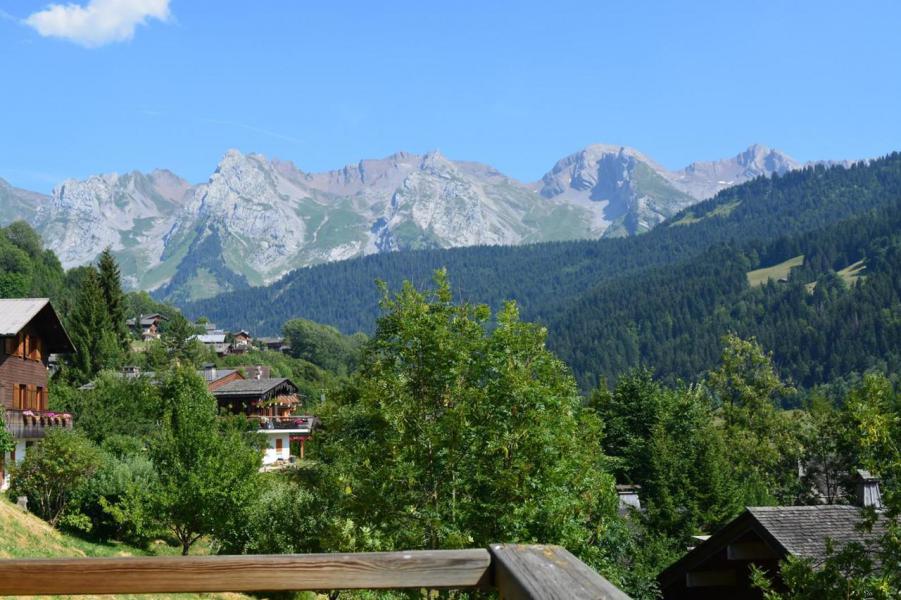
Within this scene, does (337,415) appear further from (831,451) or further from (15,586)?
(831,451)

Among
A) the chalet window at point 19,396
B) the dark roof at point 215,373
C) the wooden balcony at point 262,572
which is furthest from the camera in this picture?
the dark roof at point 215,373

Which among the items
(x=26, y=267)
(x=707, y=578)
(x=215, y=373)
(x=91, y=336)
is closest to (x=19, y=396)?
(x=91, y=336)

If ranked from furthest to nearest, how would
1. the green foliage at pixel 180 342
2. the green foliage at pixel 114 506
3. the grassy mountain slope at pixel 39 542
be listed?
the green foliage at pixel 180 342 < the green foliage at pixel 114 506 < the grassy mountain slope at pixel 39 542

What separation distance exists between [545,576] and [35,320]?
168 ft

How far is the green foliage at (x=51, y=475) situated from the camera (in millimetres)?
35344

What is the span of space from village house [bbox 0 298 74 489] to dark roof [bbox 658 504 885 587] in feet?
110

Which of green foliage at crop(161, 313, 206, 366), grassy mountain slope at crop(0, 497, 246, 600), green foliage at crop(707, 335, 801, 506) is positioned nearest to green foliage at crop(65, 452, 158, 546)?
grassy mountain slope at crop(0, 497, 246, 600)

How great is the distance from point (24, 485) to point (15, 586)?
35788mm

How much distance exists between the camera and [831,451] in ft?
196

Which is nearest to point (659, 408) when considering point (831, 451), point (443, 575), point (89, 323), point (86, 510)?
point (831, 451)

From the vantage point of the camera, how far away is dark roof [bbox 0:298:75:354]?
45.8 meters

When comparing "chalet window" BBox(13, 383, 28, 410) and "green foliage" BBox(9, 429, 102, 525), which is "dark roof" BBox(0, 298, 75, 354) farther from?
"green foliage" BBox(9, 429, 102, 525)

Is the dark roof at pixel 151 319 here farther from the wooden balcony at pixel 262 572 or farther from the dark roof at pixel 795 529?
the wooden balcony at pixel 262 572

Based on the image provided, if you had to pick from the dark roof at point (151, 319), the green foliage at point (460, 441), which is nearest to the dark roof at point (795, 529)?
the green foliage at point (460, 441)
